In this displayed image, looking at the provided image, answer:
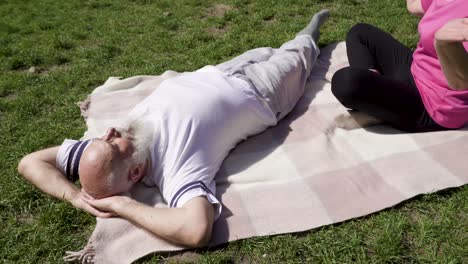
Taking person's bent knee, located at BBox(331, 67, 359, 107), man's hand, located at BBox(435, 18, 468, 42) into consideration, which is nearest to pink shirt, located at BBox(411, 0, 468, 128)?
man's hand, located at BBox(435, 18, 468, 42)

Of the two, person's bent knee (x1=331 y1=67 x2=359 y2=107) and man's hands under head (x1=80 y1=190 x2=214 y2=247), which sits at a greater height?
person's bent knee (x1=331 y1=67 x2=359 y2=107)

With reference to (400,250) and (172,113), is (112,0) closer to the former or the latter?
(172,113)

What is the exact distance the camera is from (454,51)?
2.62 m

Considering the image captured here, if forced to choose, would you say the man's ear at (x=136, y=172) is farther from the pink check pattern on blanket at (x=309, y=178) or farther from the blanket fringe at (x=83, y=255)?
the blanket fringe at (x=83, y=255)

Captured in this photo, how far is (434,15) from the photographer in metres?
3.04

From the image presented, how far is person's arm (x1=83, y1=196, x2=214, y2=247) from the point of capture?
251 centimetres

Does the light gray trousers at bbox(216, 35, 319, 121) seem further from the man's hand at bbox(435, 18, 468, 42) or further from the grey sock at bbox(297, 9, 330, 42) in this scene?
the man's hand at bbox(435, 18, 468, 42)

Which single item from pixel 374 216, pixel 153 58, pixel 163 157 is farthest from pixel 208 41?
pixel 374 216

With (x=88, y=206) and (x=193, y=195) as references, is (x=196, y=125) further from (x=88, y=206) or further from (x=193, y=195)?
(x=88, y=206)

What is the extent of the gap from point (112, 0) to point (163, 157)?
5608 mm

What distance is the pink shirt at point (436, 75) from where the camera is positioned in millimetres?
2945

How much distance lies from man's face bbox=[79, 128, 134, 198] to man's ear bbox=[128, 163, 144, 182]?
0.04 metres

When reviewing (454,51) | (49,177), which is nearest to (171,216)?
(49,177)

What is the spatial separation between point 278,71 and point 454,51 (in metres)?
1.46
